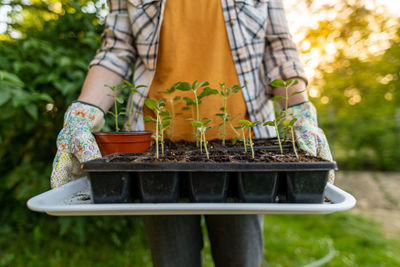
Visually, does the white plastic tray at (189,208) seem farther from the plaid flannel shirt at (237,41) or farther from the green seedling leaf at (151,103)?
the plaid flannel shirt at (237,41)

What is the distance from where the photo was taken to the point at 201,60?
107 cm

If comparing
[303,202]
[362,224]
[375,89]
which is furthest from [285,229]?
[303,202]

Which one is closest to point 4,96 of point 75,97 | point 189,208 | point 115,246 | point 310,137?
point 75,97

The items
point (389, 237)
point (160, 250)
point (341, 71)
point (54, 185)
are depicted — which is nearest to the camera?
point (54, 185)

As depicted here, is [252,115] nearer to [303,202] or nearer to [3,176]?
[303,202]

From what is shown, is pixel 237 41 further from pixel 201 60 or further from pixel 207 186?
pixel 207 186

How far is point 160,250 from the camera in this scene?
3.37 feet

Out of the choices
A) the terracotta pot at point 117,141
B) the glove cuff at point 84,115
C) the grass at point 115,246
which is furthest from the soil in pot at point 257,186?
the grass at point 115,246

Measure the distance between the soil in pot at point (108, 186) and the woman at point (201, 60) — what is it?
364 millimetres

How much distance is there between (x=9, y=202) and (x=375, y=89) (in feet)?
14.4

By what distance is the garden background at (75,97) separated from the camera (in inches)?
65.2

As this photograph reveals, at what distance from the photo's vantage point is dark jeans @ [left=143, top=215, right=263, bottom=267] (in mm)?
1011

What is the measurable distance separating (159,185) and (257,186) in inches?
9.3

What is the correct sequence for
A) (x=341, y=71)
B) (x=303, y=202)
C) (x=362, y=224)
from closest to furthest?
(x=303, y=202)
(x=362, y=224)
(x=341, y=71)
